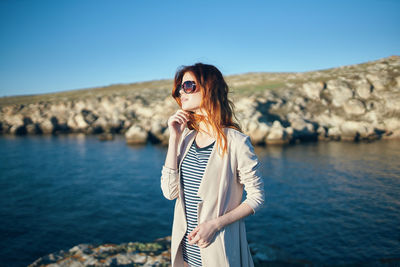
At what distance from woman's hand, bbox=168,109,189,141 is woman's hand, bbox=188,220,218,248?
0.98 m

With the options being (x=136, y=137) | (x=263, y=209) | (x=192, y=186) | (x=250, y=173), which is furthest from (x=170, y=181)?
(x=136, y=137)

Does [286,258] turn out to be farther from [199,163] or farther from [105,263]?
[199,163]

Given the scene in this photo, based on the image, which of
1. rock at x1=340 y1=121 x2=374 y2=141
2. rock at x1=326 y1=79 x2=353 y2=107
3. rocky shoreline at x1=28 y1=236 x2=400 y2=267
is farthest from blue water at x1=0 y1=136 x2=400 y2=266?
rock at x1=326 y1=79 x2=353 y2=107

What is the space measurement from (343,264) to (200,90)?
8356 millimetres

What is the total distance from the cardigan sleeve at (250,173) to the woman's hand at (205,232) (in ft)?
1.30

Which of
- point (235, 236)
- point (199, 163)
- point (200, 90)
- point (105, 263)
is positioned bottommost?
point (105, 263)

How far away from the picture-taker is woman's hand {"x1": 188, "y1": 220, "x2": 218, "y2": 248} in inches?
95.4

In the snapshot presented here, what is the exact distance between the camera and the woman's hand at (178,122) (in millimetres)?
2783

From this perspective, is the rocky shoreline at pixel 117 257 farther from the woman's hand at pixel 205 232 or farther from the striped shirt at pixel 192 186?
the woman's hand at pixel 205 232

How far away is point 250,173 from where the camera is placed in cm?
247

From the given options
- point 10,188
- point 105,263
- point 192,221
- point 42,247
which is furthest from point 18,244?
point 192,221

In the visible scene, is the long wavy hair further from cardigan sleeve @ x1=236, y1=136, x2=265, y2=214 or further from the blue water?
the blue water

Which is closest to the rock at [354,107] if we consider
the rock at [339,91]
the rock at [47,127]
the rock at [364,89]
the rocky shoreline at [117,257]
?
the rock at [339,91]

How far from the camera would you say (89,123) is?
50.6 meters
